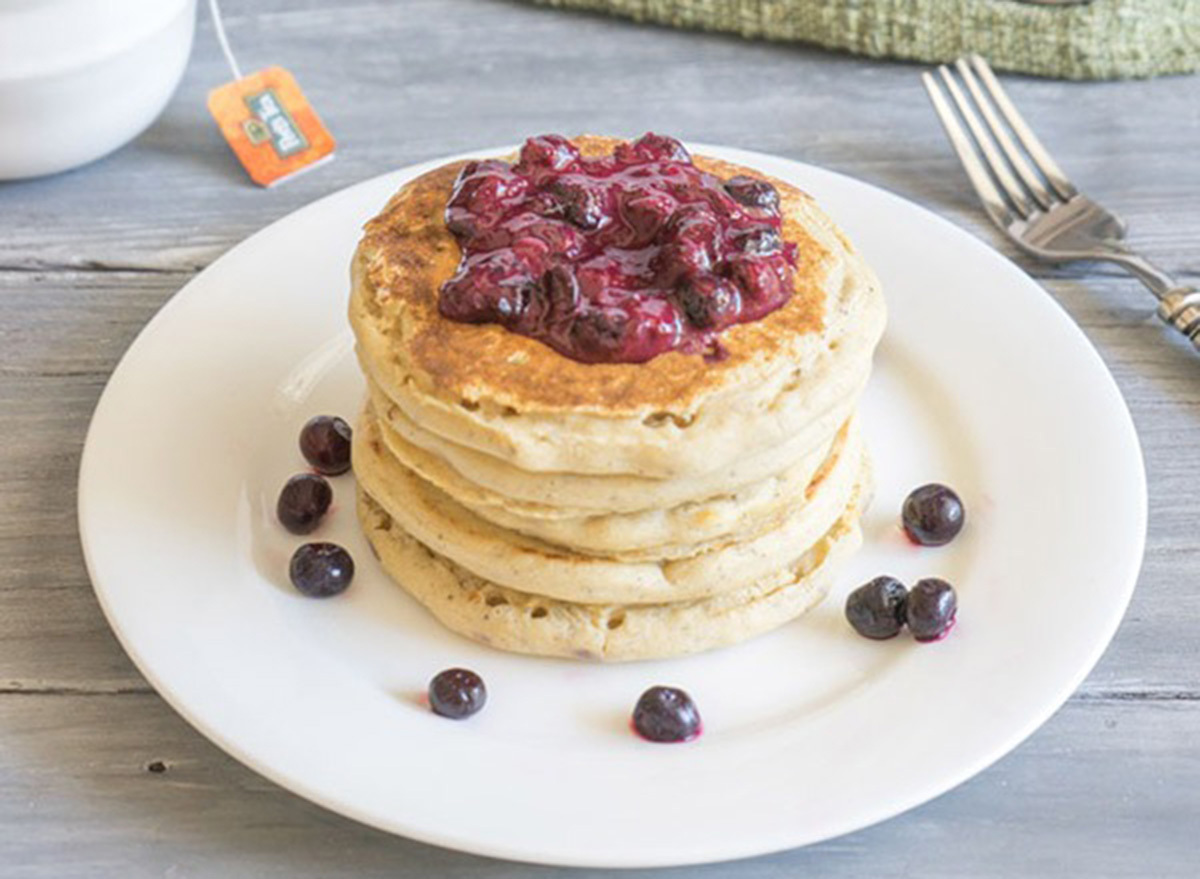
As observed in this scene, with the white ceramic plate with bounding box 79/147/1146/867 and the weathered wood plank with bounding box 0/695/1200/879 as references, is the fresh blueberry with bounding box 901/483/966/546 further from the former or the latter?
the weathered wood plank with bounding box 0/695/1200/879

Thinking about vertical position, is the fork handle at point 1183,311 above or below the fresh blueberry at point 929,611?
below

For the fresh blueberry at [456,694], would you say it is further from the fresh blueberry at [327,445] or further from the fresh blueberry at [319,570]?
the fresh blueberry at [327,445]

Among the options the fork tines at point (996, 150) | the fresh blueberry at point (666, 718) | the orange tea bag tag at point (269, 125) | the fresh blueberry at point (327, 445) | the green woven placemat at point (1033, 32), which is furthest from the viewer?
the green woven placemat at point (1033, 32)

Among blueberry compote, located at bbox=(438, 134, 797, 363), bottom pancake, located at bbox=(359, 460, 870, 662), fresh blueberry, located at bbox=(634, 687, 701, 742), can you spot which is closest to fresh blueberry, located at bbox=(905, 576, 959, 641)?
bottom pancake, located at bbox=(359, 460, 870, 662)

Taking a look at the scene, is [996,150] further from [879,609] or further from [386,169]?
[879,609]

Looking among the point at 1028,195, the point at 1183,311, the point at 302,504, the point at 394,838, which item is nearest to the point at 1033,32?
the point at 1028,195

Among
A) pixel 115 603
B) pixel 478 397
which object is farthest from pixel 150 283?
pixel 478 397

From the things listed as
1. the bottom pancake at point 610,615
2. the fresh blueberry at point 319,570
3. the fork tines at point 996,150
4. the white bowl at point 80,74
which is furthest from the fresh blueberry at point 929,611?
the white bowl at point 80,74
